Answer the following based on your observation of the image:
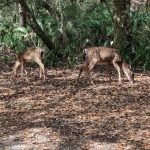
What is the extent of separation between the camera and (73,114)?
35.9ft

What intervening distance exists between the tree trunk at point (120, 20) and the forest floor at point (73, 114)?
1647 millimetres

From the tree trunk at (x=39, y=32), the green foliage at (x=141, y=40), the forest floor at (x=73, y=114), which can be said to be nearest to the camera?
the forest floor at (x=73, y=114)

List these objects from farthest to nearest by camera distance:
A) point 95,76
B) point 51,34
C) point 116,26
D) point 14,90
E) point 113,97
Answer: point 51,34 < point 116,26 < point 95,76 < point 14,90 < point 113,97

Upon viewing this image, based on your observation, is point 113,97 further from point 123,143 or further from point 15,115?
point 123,143

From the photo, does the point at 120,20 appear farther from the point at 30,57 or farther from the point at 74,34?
the point at 74,34

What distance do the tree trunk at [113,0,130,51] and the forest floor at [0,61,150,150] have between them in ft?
5.40

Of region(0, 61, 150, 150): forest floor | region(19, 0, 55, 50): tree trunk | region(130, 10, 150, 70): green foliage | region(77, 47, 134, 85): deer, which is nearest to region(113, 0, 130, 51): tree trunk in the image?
region(130, 10, 150, 70): green foliage

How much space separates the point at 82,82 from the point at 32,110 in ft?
11.7

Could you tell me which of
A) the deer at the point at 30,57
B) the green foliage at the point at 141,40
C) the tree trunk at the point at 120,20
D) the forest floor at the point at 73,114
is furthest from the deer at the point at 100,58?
the tree trunk at the point at 120,20

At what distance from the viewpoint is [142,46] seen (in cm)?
1762

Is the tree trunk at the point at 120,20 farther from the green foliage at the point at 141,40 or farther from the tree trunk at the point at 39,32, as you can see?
the tree trunk at the point at 39,32

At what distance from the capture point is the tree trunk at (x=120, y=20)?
55.5 feet

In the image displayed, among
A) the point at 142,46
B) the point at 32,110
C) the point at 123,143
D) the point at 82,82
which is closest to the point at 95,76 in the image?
the point at 82,82

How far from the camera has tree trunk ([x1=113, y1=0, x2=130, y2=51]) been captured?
55.5 ft
